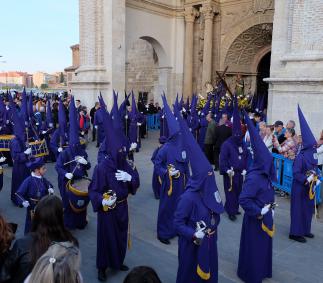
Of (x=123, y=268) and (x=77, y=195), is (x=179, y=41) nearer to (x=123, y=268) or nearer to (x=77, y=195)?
(x=77, y=195)

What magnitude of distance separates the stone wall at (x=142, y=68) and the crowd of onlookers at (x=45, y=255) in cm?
2027

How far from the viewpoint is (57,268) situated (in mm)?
1975

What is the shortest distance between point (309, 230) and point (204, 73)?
1325cm

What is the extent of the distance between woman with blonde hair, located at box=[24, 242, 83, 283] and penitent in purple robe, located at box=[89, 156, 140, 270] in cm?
243

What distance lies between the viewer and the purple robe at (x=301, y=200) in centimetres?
599

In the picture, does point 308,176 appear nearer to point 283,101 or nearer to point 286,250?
point 286,250

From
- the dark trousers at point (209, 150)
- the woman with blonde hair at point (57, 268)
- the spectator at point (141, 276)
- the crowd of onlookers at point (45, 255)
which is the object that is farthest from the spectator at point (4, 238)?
the dark trousers at point (209, 150)

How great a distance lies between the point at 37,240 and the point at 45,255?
73 centimetres

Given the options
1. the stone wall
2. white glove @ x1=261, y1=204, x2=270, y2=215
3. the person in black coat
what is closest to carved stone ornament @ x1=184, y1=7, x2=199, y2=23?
the stone wall

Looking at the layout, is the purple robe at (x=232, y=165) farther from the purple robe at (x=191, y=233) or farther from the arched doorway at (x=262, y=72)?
the arched doorway at (x=262, y=72)

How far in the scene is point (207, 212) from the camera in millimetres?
3777

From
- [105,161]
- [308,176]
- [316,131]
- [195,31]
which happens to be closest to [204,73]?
[195,31]

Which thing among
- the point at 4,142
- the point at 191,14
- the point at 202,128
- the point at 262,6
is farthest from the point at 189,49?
the point at 4,142

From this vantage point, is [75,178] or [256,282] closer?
[256,282]
